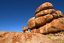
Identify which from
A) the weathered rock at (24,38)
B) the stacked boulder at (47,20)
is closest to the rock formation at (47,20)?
the stacked boulder at (47,20)

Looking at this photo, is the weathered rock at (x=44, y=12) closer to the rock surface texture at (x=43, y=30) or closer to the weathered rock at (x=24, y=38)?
the rock surface texture at (x=43, y=30)

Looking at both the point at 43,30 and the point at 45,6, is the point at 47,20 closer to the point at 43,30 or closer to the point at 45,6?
the point at 43,30

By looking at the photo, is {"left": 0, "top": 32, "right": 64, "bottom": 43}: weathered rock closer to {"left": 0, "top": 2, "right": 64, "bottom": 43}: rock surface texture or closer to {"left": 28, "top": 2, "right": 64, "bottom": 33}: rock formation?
{"left": 0, "top": 2, "right": 64, "bottom": 43}: rock surface texture

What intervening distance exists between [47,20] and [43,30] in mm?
5916

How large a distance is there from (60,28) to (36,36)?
1993cm

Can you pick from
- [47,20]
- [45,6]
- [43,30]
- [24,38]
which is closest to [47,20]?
[47,20]

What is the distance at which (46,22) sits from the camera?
55531mm

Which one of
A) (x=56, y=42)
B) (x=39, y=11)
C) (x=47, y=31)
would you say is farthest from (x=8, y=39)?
(x=39, y=11)

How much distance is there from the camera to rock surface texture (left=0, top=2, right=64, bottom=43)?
103 ft

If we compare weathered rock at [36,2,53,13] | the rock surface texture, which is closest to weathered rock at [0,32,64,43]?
the rock surface texture

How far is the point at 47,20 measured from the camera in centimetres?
5516

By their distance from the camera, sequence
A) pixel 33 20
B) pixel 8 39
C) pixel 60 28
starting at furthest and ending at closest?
pixel 33 20 → pixel 60 28 → pixel 8 39

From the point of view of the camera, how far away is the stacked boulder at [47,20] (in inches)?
1982

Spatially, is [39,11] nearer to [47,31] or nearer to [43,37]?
[47,31]
